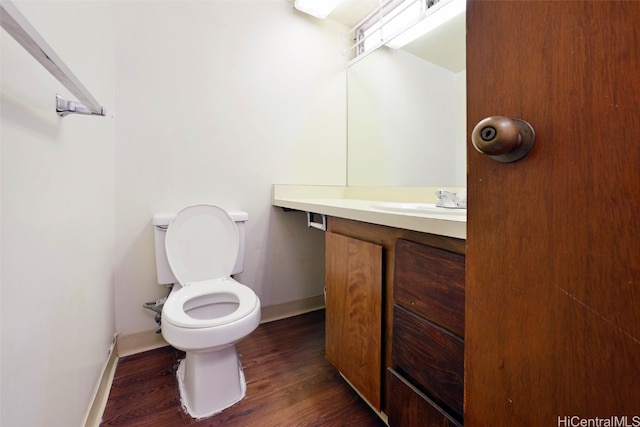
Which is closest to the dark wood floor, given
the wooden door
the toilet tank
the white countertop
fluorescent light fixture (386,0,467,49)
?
the toilet tank

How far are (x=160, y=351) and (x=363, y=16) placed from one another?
2491 millimetres

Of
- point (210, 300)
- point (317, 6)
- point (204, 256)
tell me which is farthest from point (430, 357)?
point (317, 6)

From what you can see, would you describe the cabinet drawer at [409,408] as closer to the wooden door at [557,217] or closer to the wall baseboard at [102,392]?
the wooden door at [557,217]

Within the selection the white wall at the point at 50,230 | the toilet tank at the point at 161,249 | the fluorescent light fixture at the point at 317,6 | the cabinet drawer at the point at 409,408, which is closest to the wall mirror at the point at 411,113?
the fluorescent light fixture at the point at 317,6

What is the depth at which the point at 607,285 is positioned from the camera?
24 cm

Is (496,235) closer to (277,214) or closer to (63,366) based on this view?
(63,366)

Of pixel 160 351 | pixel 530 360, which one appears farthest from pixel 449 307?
pixel 160 351

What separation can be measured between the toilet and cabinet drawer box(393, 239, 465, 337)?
0.63m

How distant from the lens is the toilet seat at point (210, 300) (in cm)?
97

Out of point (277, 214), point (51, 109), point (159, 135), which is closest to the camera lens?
point (51, 109)

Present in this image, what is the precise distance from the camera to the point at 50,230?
683 millimetres

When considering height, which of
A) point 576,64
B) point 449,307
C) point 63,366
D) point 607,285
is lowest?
point 63,366

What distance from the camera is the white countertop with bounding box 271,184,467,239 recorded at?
0.64 metres

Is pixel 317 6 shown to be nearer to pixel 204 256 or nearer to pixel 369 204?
pixel 369 204
